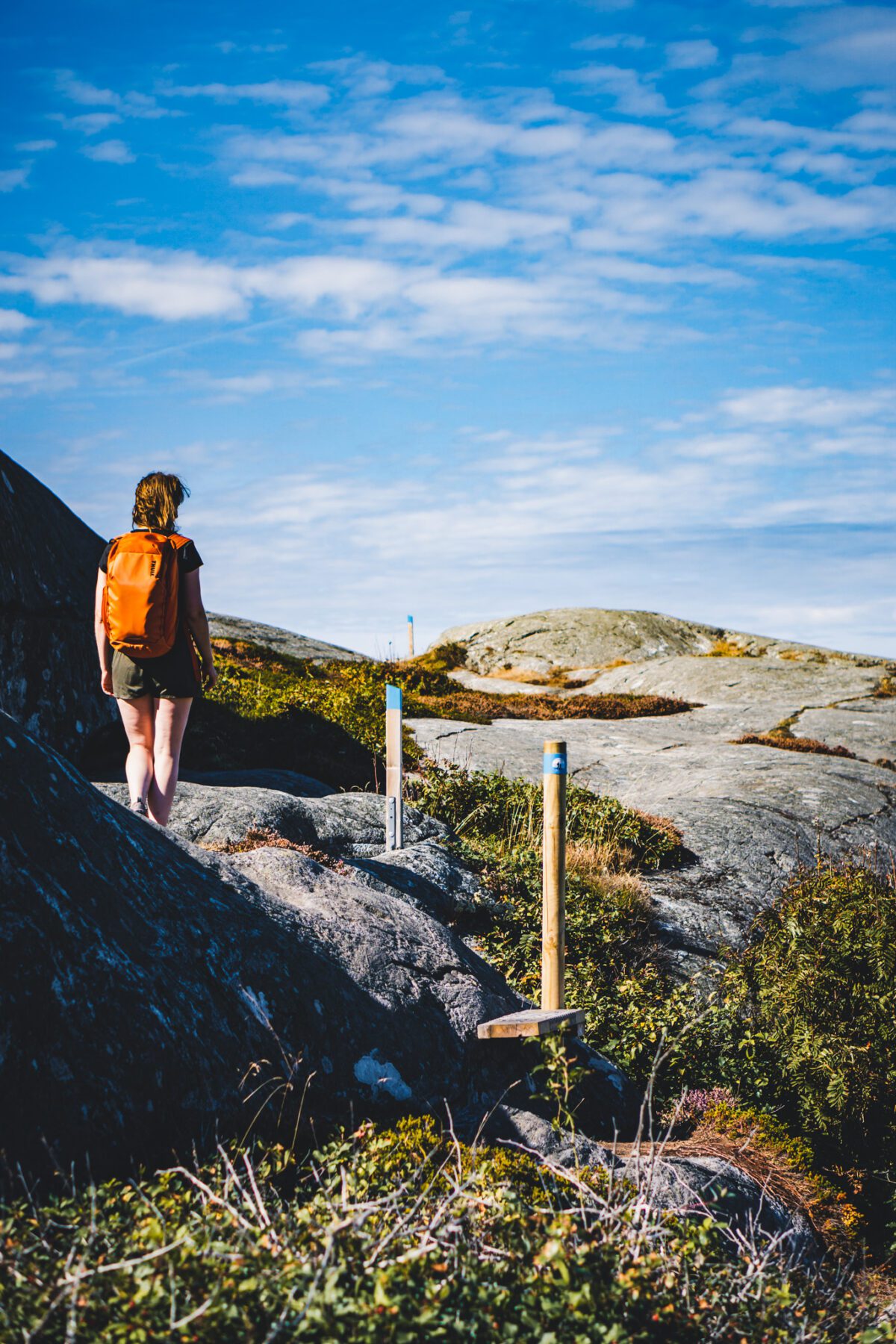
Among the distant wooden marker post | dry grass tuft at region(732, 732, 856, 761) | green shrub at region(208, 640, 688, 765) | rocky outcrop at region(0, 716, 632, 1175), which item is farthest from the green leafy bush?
dry grass tuft at region(732, 732, 856, 761)

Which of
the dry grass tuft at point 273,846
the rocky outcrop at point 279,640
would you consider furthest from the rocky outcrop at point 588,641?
the dry grass tuft at point 273,846

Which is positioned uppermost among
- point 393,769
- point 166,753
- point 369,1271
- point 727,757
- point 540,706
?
point 540,706

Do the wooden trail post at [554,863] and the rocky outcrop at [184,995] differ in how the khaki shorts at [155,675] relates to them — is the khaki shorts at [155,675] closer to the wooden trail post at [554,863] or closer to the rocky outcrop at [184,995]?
the rocky outcrop at [184,995]

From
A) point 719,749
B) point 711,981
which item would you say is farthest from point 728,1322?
point 719,749

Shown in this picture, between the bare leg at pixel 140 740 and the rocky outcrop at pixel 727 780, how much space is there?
558cm

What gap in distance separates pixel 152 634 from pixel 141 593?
0.26m

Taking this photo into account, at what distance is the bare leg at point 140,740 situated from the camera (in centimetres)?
626

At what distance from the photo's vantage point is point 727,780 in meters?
14.3

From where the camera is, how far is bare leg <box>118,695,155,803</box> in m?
6.26

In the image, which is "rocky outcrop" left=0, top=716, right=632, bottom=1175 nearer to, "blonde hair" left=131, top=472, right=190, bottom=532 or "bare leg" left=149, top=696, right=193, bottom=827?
"bare leg" left=149, top=696, right=193, bottom=827

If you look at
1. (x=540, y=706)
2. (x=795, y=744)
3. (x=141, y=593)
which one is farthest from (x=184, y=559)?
(x=540, y=706)

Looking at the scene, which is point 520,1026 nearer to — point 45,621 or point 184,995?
point 184,995

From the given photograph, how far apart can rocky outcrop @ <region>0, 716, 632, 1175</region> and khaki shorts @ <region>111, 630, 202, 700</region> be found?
1.28m

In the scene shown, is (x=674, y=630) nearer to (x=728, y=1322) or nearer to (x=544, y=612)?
(x=544, y=612)
